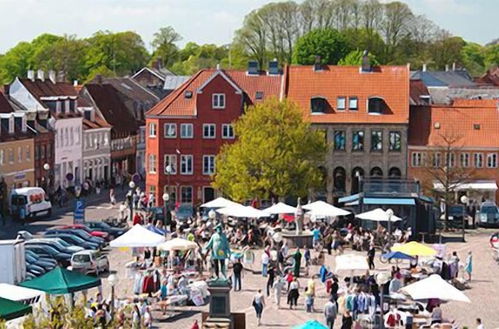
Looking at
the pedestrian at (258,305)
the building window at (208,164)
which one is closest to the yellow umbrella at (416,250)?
the pedestrian at (258,305)

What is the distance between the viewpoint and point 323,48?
134500 millimetres

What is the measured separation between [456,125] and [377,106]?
4.89 meters

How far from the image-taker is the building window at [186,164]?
79.9 metres

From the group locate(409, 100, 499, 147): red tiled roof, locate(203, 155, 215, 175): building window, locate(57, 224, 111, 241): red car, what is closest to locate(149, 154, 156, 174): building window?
locate(203, 155, 215, 175): building window

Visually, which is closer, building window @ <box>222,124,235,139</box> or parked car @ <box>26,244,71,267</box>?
parked car @ <box>26,244,71,267</box>

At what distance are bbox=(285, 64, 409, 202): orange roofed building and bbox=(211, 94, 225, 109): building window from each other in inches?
161

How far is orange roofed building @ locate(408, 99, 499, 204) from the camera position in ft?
248

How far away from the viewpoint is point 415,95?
338 feet

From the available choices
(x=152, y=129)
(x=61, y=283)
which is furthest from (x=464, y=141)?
(x=61, y=283)

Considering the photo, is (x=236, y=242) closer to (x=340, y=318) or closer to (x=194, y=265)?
(x=194, y=265)

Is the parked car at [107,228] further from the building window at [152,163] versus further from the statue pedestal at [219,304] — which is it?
the statue pedestal at [219,304]

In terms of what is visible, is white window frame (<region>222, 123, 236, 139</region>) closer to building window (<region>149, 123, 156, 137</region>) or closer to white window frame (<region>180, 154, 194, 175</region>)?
white window frame (<region>180, 154, 194, 175</region>)

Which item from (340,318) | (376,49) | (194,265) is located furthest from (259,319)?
(376,49)

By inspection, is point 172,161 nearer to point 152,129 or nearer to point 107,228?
point 152,129
